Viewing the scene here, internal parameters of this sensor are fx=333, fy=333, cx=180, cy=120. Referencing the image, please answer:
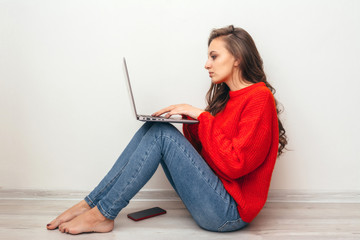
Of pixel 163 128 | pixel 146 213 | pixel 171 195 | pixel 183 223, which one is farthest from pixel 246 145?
pixel 171 195

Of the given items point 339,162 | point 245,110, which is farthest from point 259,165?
point 339,162

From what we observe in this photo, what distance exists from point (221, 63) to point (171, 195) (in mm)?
877

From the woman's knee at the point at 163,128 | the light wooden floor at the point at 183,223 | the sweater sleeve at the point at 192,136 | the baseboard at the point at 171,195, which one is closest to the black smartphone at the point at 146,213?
the light wooden floor at the point at 183,223

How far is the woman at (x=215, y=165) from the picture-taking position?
1.30m

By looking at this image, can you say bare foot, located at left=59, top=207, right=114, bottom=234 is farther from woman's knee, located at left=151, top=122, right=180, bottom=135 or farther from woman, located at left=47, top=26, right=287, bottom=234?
woman's knee, located at left=151, top=122, right=180, bottom=135

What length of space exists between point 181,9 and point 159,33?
180 millimetres

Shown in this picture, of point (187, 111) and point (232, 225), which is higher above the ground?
point (187, 111)

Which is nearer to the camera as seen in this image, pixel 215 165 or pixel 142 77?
pixel 215 165

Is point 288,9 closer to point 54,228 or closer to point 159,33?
point 159,33

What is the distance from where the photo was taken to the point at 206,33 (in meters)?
1.86

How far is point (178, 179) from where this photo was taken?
136 cm

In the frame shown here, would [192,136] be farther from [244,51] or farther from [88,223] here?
[88,223]

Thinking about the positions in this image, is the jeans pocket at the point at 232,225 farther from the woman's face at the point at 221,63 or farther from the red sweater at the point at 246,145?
the woman's face at the point at 221,63

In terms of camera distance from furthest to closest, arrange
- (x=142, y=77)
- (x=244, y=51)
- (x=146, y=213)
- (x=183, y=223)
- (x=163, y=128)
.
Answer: (x=142, y=77) < (x=146, y=213) < (x=183, y=223) < (x=244, y=51) < (x=163, y=128)
